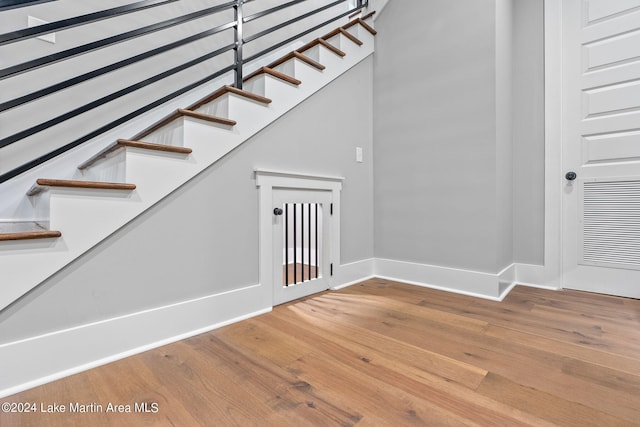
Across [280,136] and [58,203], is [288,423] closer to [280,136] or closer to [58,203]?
[58,203]

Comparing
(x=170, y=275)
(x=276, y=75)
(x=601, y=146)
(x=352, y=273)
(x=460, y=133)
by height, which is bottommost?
(x=352, y=273)

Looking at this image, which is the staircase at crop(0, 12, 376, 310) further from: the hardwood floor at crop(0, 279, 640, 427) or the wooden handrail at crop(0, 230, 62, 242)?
the hardwood floor at crop(0, 279, 640, 427)

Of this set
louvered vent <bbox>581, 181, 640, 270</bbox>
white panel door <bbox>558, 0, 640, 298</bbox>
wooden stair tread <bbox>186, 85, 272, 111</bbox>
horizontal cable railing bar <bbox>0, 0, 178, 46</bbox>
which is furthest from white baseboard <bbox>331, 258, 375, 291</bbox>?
horizontal cable railing bar <bbox>0, 0, 178, 46</bbox>

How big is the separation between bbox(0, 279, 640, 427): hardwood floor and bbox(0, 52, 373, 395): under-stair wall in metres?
0.09

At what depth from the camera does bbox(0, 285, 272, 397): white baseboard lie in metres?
1.05

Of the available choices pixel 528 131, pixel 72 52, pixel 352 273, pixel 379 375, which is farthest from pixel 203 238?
pixel 528 131

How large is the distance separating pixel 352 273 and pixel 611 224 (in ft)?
6.00

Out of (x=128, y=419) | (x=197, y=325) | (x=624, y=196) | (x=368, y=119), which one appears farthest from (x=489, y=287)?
(x=128, y=419)

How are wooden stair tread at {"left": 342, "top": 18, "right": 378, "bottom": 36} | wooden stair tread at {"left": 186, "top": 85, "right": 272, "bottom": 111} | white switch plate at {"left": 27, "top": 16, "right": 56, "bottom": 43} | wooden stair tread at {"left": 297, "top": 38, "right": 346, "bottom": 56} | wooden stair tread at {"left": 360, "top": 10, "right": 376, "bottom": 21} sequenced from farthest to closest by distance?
wooden stair tread at {"left": 360, "top": 10, "right": 376, "bottom": 21} < wooden stair tread at {"left": 342, "top": 18, "right": 378, "bottom": 36} < wooden stair tread at {"left": 297, "top": 38, "right": 346, "bottom": 56} < white switch plate at {"left": 27, "top": 16, "right": 56, "bottom": 43} < wooden stair tread at {"left": 186, "top": 85, "right": 272, "bottom": 111}

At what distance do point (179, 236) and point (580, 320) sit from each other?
2.18m

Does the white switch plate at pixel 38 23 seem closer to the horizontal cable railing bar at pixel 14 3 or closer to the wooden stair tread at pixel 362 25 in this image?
the horizontal cable railing bar at pixel 14 3

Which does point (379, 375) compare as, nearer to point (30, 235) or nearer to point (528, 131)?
point (30, 235)

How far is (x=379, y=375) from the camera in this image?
111 centimetres

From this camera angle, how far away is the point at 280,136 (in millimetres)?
1866
